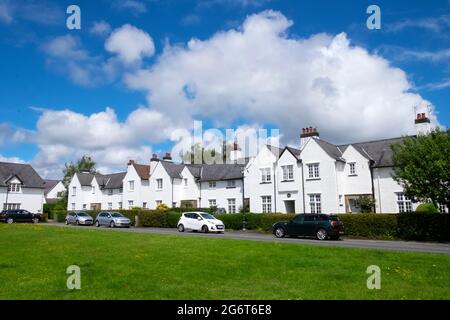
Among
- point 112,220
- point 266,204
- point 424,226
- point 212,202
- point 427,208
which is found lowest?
point 424,226

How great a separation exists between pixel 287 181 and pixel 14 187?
43.5 m

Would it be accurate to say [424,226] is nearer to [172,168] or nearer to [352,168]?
[352,168]

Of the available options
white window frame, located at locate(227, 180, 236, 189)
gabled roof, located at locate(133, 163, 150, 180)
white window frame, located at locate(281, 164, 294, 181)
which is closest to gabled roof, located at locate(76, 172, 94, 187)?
gabled roof, located at locate(133, 163, 150, 180)

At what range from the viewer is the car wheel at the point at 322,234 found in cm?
2716

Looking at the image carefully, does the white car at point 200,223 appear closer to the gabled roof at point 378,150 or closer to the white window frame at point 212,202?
the white window frame at point 212,202

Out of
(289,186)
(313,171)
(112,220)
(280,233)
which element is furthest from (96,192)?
(280,233)

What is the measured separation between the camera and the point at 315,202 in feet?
131

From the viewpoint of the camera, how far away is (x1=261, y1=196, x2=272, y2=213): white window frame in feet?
143

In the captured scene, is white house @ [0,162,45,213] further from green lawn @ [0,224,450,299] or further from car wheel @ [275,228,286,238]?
green lawn @ [0,224,450,299]

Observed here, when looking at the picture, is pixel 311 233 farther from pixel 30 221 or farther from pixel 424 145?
pixel 30 221

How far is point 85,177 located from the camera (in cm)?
6762

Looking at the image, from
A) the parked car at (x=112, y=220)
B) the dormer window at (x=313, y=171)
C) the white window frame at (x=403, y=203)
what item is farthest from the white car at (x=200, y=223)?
the white window frame at (x=403, y=203)

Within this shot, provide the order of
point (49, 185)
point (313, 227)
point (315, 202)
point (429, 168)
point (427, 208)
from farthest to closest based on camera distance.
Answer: point (49, 185) < point (315, 202) < point (427, 208) < point (313, 227) < point (429, 168)

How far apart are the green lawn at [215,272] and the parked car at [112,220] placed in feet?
74.6
